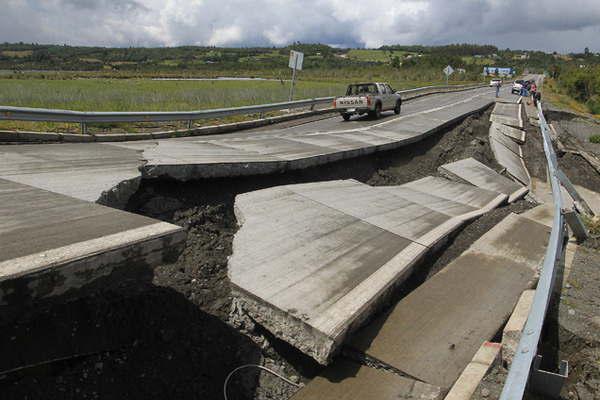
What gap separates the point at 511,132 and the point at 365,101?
7800mm

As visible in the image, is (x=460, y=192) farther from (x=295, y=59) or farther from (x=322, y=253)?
(x=295, y=59)

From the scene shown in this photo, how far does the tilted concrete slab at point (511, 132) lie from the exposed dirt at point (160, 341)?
18387 millimetres

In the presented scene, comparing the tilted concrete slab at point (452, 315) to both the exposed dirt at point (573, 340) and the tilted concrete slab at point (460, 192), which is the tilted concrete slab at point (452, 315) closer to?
the exposed dirt at point (573, 340)

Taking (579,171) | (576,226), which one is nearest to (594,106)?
(579,171)

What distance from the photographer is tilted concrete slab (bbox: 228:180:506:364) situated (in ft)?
12.4

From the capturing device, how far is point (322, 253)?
511 cm

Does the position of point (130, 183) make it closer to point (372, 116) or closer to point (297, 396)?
point (297, 396)

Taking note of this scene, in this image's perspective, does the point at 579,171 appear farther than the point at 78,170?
Yes

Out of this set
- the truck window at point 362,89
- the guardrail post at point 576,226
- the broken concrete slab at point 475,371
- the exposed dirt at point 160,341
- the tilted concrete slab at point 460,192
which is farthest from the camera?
the truck window at point 362,89

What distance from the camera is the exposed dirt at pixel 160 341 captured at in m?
3.04

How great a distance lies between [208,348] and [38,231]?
1735 mm

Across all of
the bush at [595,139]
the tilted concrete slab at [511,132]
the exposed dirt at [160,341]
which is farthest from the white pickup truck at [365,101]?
the exposed dirt at [160,341]

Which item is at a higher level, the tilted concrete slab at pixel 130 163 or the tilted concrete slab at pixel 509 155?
the tilted concrete slab at pixel 130 163

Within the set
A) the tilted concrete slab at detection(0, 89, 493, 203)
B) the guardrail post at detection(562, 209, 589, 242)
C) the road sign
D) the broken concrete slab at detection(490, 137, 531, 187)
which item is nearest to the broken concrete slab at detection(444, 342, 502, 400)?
the tilted concrete slab at detection(0, 89, 493, 203)
